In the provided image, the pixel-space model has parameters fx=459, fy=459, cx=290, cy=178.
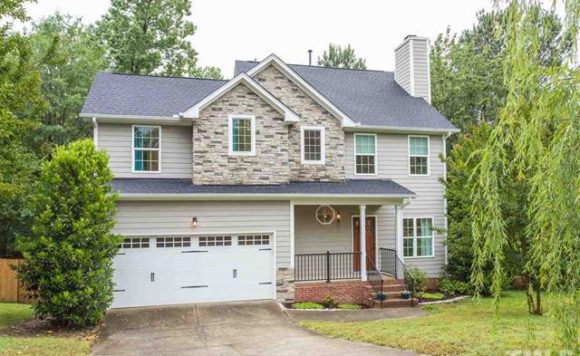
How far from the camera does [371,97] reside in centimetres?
1895

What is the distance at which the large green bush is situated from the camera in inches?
423

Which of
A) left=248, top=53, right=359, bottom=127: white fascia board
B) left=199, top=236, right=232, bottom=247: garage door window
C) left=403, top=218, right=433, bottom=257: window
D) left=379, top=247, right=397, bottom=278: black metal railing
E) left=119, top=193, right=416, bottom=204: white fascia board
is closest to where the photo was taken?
left=119, top=193, right=416, bottom=204: white fascia board

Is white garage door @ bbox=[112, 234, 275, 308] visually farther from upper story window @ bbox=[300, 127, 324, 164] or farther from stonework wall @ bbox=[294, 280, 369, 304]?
upper story window @ bbox=[300, 127, 324, 164]

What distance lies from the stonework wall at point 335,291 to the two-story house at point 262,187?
0.14 ft

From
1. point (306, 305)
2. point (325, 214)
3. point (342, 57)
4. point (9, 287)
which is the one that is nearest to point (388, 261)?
point (325, 214)

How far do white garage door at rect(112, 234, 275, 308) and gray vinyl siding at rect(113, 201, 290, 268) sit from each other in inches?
11.3

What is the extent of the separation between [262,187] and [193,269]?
10.7ft

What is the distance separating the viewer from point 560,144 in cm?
470

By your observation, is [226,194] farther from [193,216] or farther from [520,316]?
[520,316]

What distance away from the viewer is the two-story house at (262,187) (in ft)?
44.7

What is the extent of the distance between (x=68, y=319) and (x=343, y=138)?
10254 mm

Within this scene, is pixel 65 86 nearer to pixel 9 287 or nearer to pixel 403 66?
pixel 9 287

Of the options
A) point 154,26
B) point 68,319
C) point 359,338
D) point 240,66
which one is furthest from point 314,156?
point 154,26

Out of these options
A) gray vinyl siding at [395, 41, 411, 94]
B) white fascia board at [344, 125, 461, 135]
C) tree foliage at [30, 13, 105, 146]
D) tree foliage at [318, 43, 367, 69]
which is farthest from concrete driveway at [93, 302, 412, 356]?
tree foliage at [318, 43, 367, 69]
